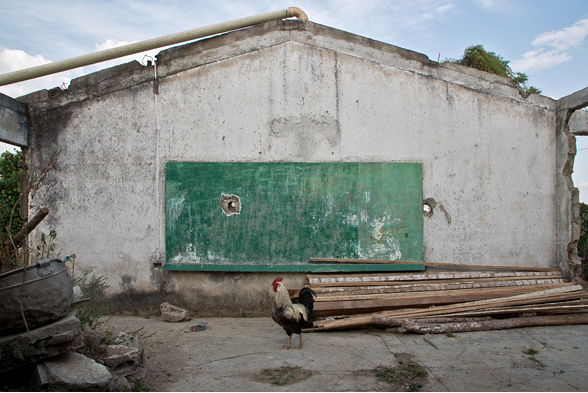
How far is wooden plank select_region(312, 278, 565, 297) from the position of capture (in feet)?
21.1

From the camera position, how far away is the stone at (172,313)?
6652 millimetres

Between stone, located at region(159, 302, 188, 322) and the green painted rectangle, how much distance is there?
2.10 feet

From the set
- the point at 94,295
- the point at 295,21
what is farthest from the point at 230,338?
the point at 295,21

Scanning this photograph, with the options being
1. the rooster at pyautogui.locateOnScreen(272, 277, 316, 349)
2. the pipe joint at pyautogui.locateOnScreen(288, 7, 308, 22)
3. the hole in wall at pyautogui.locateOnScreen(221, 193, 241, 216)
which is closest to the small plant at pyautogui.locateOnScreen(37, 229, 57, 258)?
the hole in wall at pyautogui.locateOnScreen(221, 193, 241, 216)

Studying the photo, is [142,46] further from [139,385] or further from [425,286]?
[425,286]

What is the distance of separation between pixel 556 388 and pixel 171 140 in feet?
21.0

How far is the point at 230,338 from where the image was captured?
5.77 m

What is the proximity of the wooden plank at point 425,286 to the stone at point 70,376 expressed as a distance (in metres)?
3.52

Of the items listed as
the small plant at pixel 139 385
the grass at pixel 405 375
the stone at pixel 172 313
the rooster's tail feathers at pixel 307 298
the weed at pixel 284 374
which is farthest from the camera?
the stone at pixel 172 313

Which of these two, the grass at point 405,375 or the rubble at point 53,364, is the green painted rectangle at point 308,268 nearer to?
the grass at point 405,375

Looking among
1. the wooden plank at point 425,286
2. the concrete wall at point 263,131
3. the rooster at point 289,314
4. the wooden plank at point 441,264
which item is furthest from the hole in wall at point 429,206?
the rooster at point 289,314

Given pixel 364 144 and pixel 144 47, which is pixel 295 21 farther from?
pixel 144 47

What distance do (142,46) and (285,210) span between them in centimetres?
424

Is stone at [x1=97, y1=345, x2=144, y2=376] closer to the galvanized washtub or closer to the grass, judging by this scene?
the galvanized washtub
